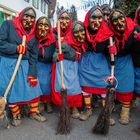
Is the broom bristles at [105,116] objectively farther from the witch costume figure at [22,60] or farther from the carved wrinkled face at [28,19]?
the carved wrinkled face at [28,19]

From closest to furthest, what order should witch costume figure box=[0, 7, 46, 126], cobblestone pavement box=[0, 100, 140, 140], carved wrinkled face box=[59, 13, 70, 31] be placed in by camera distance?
cobblestone pavement box=[0, 100, 140, 140], witch costume figure box=[0, 7, 46, 126], carved wrinkled face box=[59, 13, 70, 31]

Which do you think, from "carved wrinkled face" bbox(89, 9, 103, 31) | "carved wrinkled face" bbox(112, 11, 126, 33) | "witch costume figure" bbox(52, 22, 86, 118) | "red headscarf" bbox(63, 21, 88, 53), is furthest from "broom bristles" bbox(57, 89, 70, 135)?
"carved wrinkled face" bbox(112, 11, 126, 33)

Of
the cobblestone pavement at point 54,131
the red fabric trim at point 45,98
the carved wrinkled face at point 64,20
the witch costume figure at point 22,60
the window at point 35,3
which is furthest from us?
the window at point 35,3

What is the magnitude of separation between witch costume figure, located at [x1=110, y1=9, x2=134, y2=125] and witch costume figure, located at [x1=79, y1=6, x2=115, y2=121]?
14 cm

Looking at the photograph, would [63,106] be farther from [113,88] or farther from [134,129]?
[134,129]

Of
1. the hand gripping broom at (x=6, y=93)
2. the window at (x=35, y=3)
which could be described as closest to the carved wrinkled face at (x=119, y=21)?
the hand gripping broom at (x=6, y=93)

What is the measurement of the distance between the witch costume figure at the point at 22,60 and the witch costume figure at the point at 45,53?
0.44ft

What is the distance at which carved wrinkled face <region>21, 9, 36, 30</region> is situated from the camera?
4.07 meters

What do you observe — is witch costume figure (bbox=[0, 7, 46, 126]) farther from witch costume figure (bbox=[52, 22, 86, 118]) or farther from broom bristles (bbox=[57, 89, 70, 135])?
broom bristles (bbox=[57, 89, 70, 135])

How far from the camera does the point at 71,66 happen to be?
14.3ft

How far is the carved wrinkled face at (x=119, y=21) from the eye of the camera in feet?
13.2

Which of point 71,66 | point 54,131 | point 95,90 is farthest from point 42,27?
point 54,131

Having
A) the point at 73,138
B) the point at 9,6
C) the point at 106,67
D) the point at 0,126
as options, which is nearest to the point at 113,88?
the point at 106,67

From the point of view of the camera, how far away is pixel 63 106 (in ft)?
12.8
